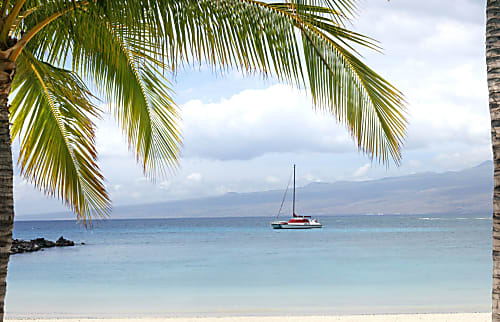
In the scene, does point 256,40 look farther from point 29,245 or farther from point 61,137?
point 29,245

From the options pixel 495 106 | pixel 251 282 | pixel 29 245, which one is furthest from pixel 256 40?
pixel 29 245

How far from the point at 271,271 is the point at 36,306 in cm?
1211

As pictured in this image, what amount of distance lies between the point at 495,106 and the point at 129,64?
3.55m

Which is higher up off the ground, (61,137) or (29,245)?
(61,137)

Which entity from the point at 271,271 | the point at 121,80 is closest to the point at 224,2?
the point at 121,80

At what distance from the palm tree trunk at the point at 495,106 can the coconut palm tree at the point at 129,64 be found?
82cm

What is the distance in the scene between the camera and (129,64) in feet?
18.1

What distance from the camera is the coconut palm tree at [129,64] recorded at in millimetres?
Answer: 3732

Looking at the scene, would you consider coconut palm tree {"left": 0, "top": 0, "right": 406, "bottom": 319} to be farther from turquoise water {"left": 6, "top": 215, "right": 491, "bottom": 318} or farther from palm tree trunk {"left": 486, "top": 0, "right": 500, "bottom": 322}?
turquoise water {"left": 6, "top": 215, "right": 491, "bottom": 318}

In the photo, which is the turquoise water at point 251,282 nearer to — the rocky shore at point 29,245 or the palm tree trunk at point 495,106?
the rocky shore at point 29,245

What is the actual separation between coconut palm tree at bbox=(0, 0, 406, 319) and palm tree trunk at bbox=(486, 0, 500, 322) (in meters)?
0.82

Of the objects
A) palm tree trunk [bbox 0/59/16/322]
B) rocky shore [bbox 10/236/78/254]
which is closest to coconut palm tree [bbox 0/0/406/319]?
palm tree trunk [bbox 0/59/16/322]

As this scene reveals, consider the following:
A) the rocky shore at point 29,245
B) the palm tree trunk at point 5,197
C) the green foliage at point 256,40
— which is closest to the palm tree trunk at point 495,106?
the green foliage at point 256,40

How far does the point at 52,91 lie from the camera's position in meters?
5.49
